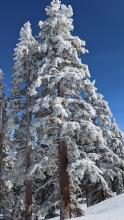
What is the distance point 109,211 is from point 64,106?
7323 mm

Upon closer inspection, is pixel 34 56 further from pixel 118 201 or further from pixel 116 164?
pixel 116 164

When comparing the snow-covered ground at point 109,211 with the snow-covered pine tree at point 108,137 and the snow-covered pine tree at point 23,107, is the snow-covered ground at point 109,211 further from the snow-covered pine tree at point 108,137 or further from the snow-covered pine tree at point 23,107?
the snow-covered pine tree at point 108,137

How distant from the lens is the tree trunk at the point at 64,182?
73.1 feet

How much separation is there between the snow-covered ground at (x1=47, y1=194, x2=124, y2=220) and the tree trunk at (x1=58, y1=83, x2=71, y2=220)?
51.2 inches

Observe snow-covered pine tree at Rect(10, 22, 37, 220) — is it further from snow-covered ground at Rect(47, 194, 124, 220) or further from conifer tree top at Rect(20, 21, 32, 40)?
snow-covered ground at Rect(47, 194, 124, 220)

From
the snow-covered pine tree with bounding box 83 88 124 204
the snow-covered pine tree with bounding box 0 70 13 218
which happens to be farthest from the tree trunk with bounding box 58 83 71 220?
the snow-covered pine tree with bounding box 83 88 124 204

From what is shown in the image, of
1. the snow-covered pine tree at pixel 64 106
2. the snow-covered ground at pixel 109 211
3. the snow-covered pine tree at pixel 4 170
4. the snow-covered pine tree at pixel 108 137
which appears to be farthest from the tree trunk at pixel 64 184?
the snow-covered pine tree at pixel 108 137

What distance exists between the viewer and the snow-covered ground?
16531mm

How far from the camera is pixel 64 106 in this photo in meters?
23.4

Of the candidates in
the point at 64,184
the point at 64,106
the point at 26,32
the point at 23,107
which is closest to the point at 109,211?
the point at 64,184

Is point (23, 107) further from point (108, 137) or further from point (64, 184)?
point (108, 137)

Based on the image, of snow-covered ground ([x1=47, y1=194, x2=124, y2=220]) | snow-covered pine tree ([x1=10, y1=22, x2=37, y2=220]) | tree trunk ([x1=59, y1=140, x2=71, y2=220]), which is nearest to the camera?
snow-covered ground ([x1=47, y1=194, x2=124, y2=220])

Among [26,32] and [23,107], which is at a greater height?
[26,32]

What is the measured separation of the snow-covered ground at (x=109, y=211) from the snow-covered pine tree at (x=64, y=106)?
3.30 ft
